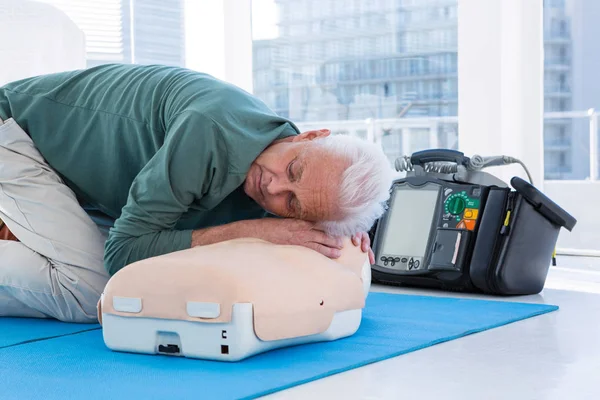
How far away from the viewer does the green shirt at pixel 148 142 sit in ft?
5.97

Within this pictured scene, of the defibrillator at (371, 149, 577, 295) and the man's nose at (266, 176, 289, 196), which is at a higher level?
the man's nose at (266, 176, 289, 196)

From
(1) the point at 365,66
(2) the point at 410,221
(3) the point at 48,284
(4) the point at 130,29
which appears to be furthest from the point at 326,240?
(4) the point at 130,29

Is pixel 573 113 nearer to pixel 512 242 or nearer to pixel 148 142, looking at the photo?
pixel 512 242

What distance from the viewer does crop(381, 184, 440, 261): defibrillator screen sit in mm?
2686

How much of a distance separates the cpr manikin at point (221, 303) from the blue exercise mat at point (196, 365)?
3 cm

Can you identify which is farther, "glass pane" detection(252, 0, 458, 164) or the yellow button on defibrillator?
"glass pane" detection(252, 0, 458, 164)

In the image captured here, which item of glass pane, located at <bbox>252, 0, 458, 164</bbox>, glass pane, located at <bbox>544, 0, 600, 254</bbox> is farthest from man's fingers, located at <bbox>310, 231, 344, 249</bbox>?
glass pane, located at <bbox>252, 0, 458, 164</bbox>

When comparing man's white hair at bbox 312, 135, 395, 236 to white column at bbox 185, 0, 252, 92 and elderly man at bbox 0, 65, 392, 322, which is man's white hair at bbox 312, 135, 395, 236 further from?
white column at bbox 185, 0, 252, 92

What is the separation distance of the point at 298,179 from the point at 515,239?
922mm

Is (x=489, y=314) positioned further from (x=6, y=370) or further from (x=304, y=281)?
(x=6, y=370)

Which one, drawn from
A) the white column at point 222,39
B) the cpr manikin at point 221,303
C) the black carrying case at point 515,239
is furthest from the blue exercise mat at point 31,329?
the white column at point 222,39

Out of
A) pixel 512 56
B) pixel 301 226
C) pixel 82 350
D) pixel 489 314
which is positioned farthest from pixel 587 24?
pixel 82 350

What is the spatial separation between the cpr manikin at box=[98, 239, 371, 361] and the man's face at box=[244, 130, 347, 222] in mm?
124

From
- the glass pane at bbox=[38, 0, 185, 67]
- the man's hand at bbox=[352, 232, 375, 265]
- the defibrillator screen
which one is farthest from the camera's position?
the glass pane at bbox=[38, 0, 185, 67]
